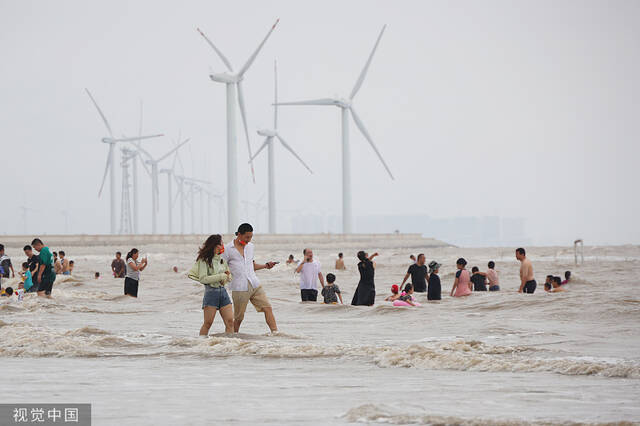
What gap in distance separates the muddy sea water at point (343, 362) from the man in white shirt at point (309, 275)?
0.44 meters

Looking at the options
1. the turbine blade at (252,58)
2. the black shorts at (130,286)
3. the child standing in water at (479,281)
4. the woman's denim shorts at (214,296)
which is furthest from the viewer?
the turbine blade at (252,58)

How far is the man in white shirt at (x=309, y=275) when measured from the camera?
19812mm

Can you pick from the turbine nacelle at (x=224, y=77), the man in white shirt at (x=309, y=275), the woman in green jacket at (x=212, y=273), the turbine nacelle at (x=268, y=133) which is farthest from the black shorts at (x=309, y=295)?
the turbine nacelle at (x=268, y=133)

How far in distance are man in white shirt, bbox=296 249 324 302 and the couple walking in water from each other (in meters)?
6.44

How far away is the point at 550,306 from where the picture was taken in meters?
18.1

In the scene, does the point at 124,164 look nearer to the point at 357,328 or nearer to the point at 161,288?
the point at 161,288

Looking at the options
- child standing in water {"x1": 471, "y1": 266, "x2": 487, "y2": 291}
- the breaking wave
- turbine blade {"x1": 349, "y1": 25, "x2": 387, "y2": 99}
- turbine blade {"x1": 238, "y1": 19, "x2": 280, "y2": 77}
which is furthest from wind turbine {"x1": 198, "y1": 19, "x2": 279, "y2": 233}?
the breaking wave

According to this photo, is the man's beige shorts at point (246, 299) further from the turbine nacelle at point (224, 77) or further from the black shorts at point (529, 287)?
the turbine nacelle at point (224, 77)

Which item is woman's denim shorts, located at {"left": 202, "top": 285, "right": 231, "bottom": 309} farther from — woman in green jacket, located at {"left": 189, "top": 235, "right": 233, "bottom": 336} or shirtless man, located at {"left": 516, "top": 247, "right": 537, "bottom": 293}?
shirtless man, located at {"left": 516, "top": 247, "right": 537, "bottom": 293}

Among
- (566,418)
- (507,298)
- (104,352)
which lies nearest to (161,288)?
(507,298)

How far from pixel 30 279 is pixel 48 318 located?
18.6 feet

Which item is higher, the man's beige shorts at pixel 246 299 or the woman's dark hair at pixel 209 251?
the woman's dark hair at pixel 209 251

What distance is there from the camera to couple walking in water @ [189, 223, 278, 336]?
12477 millimetres

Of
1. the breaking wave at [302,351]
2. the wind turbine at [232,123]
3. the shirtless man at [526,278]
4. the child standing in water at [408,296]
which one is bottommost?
the breaking wave at [302,351]
